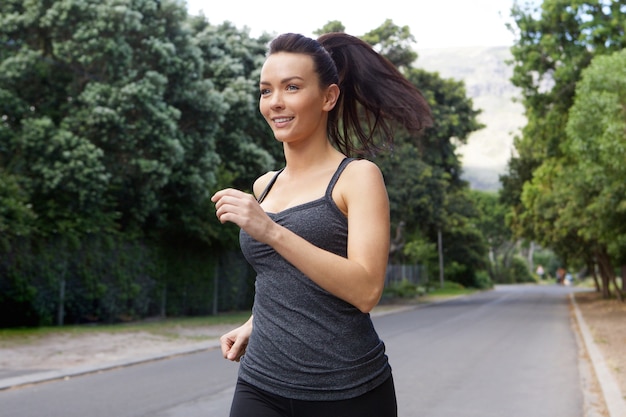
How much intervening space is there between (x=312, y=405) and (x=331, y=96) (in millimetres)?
897

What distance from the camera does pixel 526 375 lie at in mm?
11516

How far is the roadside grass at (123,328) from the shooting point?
1546 cm

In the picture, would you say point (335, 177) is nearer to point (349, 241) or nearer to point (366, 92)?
point (349, 241)

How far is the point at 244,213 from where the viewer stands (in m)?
2.02

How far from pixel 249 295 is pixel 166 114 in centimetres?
1027

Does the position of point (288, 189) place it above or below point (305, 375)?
above

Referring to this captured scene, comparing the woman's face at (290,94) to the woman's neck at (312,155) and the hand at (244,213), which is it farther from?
the hand at (244,213)

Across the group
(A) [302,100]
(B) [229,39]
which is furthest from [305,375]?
(B) [229,39]

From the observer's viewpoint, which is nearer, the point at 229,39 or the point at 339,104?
the point at 339,104

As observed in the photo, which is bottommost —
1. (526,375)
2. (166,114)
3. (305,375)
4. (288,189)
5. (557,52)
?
(526,375)

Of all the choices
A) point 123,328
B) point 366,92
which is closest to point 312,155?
point 366,92

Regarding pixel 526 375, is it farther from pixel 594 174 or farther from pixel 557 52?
pixel 557 52

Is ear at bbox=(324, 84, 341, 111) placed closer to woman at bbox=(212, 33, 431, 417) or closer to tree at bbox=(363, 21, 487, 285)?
woman at bbox=(212, 33, 431, 417)

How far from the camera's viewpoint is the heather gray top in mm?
2201
